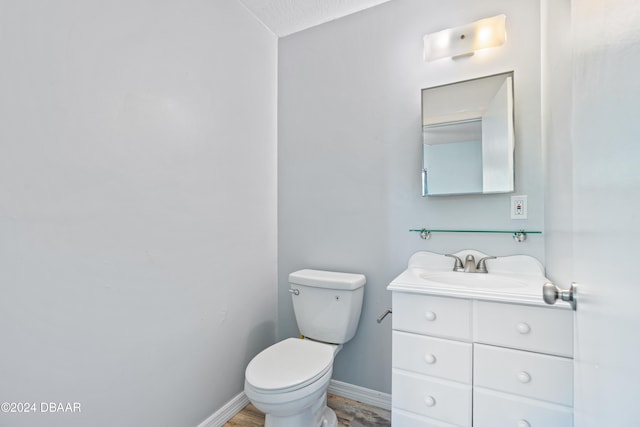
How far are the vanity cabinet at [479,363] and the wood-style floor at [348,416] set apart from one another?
39 centimetres

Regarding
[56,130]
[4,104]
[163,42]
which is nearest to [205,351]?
[56,130]

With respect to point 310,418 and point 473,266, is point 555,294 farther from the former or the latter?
point 310,418

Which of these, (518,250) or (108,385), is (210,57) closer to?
(108,385)

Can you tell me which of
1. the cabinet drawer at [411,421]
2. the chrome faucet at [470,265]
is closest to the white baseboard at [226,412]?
the cabinet drawer at [411,421]

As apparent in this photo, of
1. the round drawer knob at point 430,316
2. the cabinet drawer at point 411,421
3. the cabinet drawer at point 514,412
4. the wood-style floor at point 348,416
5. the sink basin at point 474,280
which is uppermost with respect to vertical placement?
the sink basin at point 474,280

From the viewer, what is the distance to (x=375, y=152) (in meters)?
1.68

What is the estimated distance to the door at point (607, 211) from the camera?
37cm

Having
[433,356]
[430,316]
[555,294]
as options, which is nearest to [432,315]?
[430,316]

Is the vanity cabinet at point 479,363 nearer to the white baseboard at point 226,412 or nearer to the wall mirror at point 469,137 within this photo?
the wall mirror at point 469,137

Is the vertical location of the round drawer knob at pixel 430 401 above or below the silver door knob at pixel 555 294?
below

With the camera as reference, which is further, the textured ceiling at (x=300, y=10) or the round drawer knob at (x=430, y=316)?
the textured ceiling at (x=300, y=10)

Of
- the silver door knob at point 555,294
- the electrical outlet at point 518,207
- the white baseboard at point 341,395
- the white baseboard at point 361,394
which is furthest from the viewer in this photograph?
the white baseboard at point 361,394

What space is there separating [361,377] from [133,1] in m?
2.17

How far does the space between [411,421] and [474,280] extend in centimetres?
67
